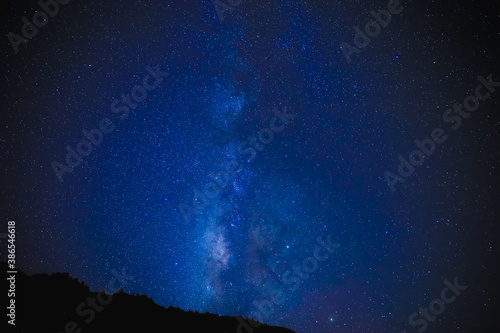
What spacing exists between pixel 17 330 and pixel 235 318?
18.1 feet

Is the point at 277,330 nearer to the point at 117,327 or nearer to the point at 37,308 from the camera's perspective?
the point at 117,327

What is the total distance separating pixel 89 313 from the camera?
6152 mm

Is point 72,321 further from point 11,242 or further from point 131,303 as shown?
point 11,242

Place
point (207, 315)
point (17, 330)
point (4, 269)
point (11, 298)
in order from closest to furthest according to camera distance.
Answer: point (17, 330), point (11, 298), point (4, 269), point (207, 315)

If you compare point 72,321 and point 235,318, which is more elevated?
point 72,321

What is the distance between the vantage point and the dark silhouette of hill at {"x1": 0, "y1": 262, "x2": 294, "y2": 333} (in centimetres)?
567

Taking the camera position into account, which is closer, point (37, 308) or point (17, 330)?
point (17, 330)

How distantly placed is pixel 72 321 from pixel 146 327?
5.71 ft

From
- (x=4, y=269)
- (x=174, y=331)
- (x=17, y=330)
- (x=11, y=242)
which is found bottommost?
(x=11, y=242)

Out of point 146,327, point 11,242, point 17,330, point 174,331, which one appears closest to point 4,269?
point 11,242

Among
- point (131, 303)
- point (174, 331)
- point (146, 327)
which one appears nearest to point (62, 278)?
point (131, 303)

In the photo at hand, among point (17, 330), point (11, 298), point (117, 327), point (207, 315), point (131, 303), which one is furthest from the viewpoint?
point (207, 315)

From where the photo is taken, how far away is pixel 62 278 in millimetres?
7008

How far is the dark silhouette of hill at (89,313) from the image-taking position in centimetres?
567
